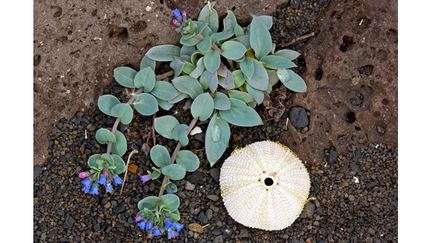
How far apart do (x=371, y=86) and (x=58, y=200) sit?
58.1 inches

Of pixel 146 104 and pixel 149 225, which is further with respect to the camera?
pixel 146 104

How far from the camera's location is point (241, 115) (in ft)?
11.2

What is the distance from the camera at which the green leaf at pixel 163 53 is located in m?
3.44

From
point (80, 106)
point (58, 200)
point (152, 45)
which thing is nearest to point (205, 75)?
point (152, 45)

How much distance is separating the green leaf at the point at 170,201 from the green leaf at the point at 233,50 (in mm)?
650

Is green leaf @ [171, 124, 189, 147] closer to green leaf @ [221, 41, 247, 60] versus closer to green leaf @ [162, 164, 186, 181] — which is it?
green leaf @ [162, 164, 186, 181]

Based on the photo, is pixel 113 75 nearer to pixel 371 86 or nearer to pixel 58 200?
pixel 58 200

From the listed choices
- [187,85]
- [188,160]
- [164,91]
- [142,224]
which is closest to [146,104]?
[164,91]

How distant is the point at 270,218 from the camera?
3332 millimetres

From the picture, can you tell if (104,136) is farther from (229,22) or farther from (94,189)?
(229,22)

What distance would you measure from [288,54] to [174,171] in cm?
72

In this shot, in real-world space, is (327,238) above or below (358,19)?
below

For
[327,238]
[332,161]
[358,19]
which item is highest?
[358,19]

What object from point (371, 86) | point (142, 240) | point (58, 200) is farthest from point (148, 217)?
point (371, 86)
